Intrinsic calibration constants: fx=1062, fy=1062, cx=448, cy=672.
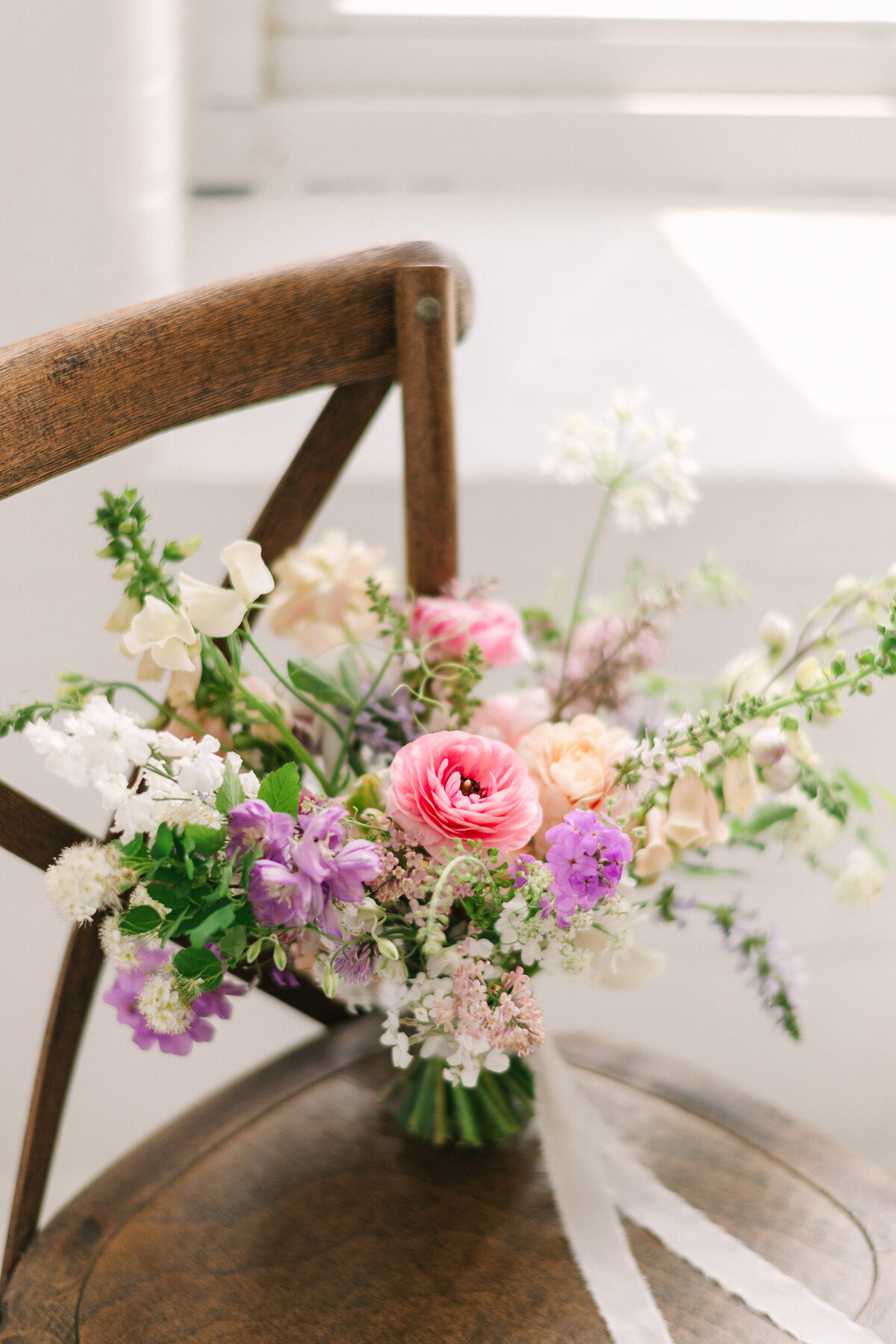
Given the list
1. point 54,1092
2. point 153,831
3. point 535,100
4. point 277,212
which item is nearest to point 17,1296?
point 54,1092

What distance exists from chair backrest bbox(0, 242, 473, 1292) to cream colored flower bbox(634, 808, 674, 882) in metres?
0.20

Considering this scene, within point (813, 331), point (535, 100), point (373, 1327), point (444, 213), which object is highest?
point (535, 100)

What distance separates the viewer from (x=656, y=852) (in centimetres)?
56

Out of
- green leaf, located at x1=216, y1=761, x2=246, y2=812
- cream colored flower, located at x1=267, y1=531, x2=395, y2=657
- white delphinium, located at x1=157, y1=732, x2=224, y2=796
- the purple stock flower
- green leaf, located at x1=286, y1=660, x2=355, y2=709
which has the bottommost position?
the purple stock flower

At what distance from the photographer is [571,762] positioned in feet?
1.76

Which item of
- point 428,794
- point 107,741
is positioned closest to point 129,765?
point 107,741

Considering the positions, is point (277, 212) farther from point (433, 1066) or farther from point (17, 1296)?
point (17, 1296)

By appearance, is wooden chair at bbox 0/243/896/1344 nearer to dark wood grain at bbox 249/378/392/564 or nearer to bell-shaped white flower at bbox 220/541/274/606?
dark wood grain at bbox 249/378/392/564

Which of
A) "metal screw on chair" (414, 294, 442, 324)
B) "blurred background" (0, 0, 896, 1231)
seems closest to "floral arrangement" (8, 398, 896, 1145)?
"metal screw on chair" (414, 294, 442, 324)

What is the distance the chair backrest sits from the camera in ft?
1.69

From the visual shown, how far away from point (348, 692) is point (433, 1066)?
26 centimetres

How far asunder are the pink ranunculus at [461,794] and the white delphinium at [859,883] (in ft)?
0.97

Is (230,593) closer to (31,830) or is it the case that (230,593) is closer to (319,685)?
(319,685)

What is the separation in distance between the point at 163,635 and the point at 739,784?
302 mm
